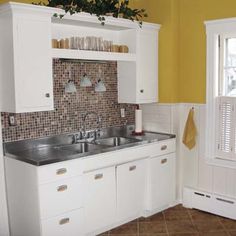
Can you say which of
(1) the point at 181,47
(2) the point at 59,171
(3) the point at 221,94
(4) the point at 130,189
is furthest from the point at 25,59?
(3) the point at 221,94

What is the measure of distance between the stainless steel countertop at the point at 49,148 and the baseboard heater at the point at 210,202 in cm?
77

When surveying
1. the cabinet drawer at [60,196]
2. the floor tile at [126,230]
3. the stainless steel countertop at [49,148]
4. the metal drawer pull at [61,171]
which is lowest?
the floor tile at [126,230]

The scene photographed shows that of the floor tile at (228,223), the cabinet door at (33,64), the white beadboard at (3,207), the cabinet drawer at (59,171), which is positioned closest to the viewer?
the cabinet drawer at (59,171)

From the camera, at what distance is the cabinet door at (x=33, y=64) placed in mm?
3193

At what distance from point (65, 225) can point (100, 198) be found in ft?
1.58

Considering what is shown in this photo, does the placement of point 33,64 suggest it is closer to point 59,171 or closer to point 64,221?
point 59,171

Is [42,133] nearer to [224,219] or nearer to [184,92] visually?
[184,92]

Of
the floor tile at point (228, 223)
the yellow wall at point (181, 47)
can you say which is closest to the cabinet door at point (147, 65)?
the yellow wall at point (181, 47)

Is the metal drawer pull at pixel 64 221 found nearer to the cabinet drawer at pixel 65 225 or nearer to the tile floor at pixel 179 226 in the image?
the cabinet drawer at pixel 65 225

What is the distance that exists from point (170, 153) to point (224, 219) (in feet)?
3.15

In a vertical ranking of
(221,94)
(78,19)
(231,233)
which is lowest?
(231,233)

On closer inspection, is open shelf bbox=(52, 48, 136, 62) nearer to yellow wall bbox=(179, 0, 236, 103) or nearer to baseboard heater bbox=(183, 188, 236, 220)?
yellow wall bbox=(179, 0, 236, 103)

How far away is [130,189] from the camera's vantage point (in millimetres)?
3902

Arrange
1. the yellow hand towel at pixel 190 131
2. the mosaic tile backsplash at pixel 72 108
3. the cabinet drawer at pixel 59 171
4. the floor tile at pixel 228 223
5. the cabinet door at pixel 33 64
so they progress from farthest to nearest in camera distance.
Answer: the yellow hand towel at pixel 190 131 → the floor tile at pixel 228 223 → the mosaic tile backsplash at pixel 72 108 → the cabinet door at pixel 33 64 → the cabinet drawer at pixel 59 171
